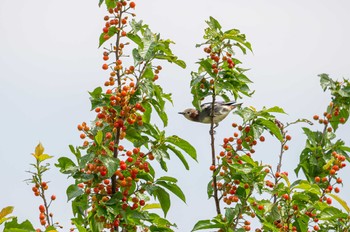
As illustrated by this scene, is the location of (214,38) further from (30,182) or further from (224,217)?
(30,182)

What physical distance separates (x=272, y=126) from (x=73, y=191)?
238cm

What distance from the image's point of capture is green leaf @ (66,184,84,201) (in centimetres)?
729

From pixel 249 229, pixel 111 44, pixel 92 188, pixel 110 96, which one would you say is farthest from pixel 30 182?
pixel 249 229

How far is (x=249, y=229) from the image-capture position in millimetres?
7730

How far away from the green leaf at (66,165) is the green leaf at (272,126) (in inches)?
85.9

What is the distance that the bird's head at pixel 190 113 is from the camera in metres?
12.8

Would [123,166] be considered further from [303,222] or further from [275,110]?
[303,222]

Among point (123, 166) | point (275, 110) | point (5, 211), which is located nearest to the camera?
point (5, 211)

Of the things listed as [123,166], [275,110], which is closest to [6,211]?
[123,166]

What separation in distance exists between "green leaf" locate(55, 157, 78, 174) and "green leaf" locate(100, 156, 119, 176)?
1.34ft

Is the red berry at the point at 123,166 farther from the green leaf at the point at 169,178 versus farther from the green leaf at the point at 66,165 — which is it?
the green leaf at the point at 169,178

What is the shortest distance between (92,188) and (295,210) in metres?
2.22

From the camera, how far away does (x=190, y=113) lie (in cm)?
1306

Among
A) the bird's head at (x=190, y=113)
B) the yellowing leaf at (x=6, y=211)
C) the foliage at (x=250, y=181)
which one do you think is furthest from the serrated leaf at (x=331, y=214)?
the bird's head at (x=190, y=113)
